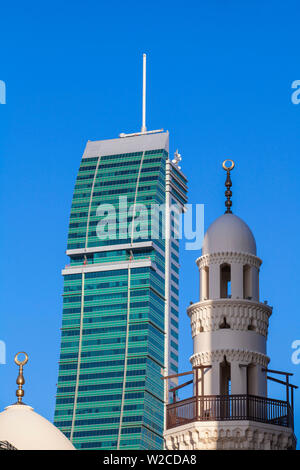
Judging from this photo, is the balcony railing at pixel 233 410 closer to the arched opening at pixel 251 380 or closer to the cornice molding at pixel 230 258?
the arched opening at pixel 251 380

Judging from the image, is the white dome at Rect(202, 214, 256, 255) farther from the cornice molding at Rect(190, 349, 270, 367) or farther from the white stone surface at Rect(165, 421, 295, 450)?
the white stone surface at Rect(165, 421, 295, 450)

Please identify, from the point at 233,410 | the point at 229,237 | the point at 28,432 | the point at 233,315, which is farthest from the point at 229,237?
the point at 28,432

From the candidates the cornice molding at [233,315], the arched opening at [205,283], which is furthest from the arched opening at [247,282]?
the arched opening at [205,283]

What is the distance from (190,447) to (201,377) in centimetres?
306

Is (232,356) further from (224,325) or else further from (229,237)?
(229,237)

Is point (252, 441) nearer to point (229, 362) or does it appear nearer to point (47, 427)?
point (229, 362)

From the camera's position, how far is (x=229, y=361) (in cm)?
5153

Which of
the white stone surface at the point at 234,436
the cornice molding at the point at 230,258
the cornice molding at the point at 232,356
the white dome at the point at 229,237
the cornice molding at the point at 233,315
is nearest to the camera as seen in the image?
the white stone surface at the point at 234,436

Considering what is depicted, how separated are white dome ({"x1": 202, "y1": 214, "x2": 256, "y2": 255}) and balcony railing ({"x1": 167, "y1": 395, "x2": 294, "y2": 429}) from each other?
6758 millimetres

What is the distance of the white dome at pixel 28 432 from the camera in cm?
5797

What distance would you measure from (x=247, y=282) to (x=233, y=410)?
6.16m

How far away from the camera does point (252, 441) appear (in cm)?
4944

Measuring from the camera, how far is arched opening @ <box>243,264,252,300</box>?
175 feet
